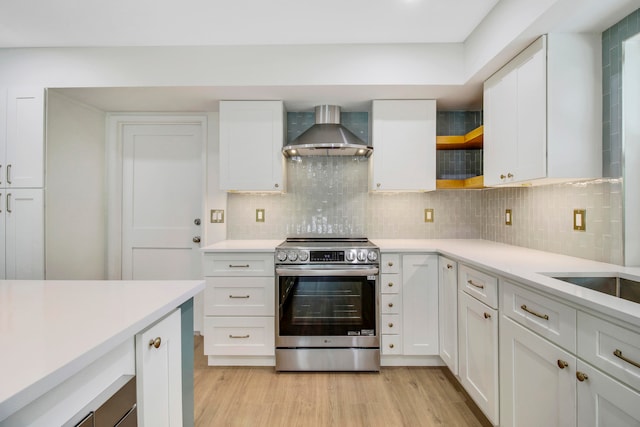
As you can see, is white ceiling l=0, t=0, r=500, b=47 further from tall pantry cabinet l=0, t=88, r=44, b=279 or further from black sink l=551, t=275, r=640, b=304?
black sink l=551, t=275, r=640, b=304

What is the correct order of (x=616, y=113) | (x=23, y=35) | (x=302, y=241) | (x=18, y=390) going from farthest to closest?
1. (x=302, y=241)
2. (x=23, y=35)
3. (x=616, y=113)
4. (x=18, y=390)

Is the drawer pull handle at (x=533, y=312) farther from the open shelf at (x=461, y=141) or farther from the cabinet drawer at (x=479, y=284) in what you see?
the open shelf at (x=461, y=141)

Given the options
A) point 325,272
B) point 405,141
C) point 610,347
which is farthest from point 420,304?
point 610,347

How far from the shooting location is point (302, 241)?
2881 millimetres

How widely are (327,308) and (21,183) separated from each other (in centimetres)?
243

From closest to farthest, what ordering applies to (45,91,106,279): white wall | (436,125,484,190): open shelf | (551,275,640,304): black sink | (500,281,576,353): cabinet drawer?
(500,281,576,353): cabinet drawer < (551,275,640,304): black sink < (45,91,106,279): white wall < (436,125,484,190): open shelf

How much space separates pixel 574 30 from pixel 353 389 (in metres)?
2.44

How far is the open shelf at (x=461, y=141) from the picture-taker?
104 inches

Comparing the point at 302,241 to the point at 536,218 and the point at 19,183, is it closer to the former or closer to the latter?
the point at 536,218

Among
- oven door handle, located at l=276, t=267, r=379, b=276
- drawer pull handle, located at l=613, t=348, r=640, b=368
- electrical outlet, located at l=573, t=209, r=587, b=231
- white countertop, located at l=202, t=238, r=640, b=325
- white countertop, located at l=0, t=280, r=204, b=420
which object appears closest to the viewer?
white countertop, located at l=0, t=280, r=204, b=420

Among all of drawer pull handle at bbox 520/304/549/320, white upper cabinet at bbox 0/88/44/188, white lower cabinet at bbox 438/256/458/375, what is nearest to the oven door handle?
white lower cabinet at bbox 438/256/458/375

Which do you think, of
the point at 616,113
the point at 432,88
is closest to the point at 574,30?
the point at 616,113

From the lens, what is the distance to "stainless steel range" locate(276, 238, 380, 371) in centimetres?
247

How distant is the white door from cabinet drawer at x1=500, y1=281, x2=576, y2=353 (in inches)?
103
